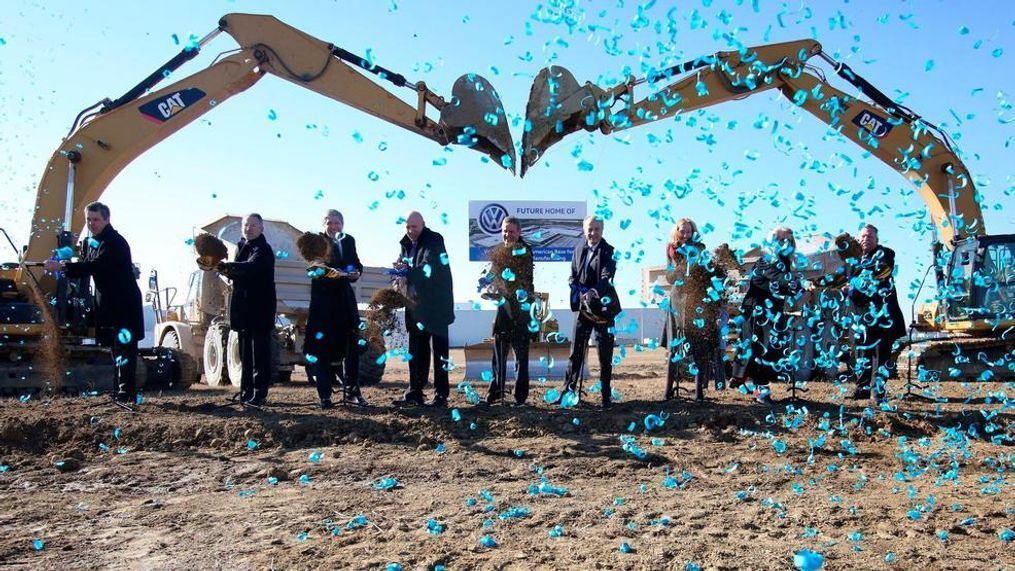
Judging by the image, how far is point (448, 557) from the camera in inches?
124

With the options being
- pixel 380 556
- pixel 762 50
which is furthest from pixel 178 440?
pixel 762 50

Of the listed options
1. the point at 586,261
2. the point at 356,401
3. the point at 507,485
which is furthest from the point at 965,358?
the point at 507,485

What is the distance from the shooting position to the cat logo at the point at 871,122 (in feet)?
31.9

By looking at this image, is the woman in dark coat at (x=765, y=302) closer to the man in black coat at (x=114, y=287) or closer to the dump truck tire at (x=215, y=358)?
the man in black coat at (x=114, y=287)

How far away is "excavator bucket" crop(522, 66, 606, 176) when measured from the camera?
7.78 meters

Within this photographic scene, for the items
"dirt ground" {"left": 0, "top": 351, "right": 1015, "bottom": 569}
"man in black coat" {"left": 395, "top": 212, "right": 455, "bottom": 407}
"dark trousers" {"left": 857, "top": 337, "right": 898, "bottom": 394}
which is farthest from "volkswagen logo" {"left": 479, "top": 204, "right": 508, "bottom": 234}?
"dark trousers" {"left": 857, "top": 337, "right": 898, "bottom": 394}

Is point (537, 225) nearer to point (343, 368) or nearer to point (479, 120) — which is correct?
point (479, 120)

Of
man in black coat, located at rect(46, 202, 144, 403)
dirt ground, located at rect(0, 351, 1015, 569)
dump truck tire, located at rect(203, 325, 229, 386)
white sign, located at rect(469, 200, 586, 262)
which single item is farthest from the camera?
white sign, located at rect(469, 200, 586, 262)

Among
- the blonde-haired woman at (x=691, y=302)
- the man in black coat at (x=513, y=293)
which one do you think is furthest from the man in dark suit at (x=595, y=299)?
the blonde-haired woman at (x=691, y=302)

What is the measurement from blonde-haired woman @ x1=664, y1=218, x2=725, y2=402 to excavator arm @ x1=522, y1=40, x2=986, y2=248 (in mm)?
1659

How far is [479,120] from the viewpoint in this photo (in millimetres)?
8062

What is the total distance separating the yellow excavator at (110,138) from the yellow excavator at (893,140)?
159 cm

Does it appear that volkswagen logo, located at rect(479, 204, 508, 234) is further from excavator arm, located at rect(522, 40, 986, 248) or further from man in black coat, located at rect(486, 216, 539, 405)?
man in black coat, located at rect(486, 216, 539, 405)

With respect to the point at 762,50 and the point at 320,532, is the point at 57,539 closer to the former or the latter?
the point at 320,532
